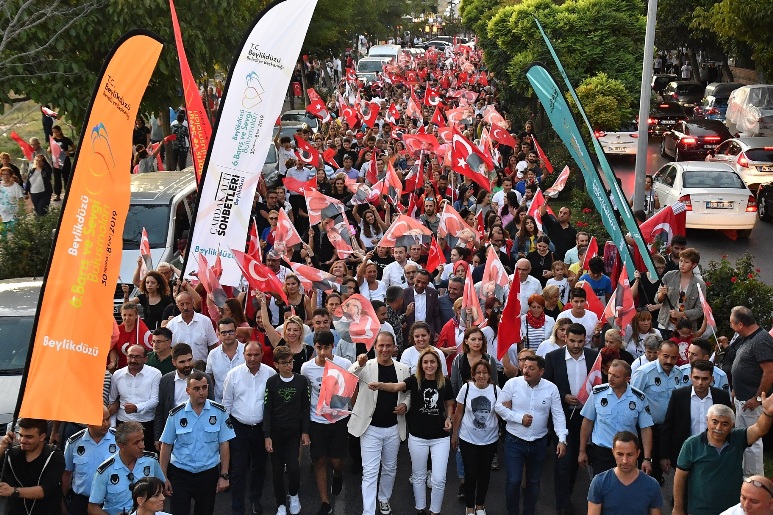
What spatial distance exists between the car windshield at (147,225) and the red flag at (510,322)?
608 cm

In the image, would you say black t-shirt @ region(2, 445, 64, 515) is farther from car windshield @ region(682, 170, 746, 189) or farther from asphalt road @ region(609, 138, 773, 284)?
car windshield @ region(682, 170, 746, 189)

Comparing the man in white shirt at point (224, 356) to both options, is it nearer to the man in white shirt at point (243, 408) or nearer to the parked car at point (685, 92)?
the man in white shirt at point (243, 408)

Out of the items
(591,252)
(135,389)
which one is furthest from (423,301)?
(135,389)

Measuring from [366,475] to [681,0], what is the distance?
34636 mm

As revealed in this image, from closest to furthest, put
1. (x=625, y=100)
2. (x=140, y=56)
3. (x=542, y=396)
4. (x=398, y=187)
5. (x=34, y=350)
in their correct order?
1. (x=34, y=350)
2. (x=140, y=56)
3. (x=542, y=396)
4. (x=398, y=187)
5. (x=625, y=100)

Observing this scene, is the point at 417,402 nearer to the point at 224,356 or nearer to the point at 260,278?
Result: the point at 224,356

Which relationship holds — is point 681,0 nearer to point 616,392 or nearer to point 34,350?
point 616,392

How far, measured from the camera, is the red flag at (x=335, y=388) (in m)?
8.30

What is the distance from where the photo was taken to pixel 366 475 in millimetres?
8367

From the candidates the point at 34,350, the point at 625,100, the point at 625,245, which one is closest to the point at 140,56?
the point at 34,350

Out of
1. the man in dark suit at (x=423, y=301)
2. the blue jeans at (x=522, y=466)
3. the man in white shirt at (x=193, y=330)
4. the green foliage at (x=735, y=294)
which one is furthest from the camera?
the green foliage at (x=735, y=294)

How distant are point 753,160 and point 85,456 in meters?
17.3

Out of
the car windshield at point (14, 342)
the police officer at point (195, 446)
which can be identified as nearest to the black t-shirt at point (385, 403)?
the police officer at point (195, 446)

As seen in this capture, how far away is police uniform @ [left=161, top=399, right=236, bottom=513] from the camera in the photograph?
25.3ft
